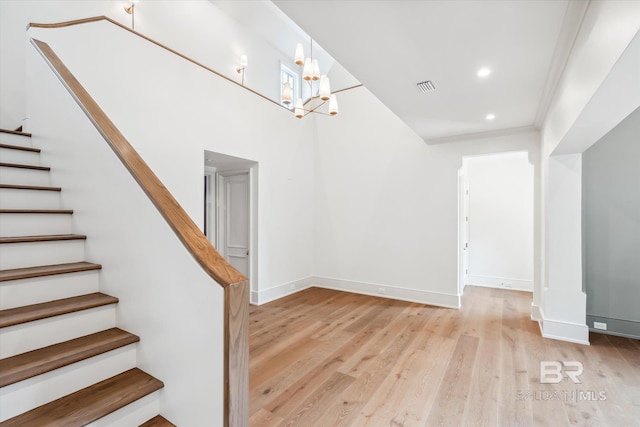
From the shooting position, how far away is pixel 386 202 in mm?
5074

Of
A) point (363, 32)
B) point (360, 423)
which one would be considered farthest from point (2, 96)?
point (360, 423)

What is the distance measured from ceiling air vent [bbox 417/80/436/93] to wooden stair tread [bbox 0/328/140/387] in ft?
9.88

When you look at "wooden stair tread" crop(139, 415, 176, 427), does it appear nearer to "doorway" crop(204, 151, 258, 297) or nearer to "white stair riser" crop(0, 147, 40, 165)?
"white stair riser" crop(0, 147, 40, 165)

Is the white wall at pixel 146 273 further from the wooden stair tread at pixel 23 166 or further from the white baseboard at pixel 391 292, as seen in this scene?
the white baseboard at pixel 391 292

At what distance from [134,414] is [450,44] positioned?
9.85 feet

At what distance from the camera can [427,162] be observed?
15.5ft

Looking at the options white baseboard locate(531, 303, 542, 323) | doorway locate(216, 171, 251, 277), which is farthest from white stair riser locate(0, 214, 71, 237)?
white baseboard locate(531, 303, 542, 323)

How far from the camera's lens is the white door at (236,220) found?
4.82m

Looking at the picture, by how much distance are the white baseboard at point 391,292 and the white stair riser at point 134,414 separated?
4098mm

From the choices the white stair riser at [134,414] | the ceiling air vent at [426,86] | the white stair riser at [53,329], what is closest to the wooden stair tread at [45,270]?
the white stair riser at [53,329]

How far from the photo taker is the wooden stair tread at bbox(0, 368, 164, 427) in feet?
3.93

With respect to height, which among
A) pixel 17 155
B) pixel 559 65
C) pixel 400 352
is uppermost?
pixel 559 65

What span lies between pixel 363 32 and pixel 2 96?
4.15 m

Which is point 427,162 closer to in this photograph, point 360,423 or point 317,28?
point 317,28
